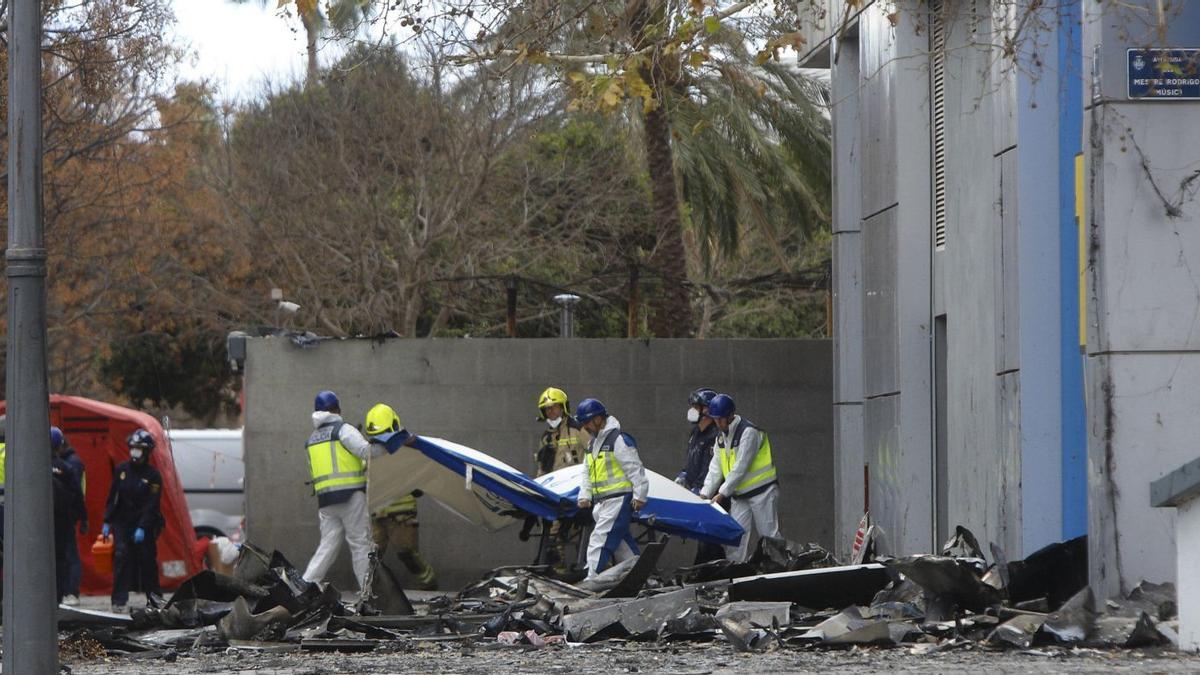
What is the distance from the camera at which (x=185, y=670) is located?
9516mm

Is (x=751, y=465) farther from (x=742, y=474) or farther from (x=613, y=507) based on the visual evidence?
(x=613, y=507)

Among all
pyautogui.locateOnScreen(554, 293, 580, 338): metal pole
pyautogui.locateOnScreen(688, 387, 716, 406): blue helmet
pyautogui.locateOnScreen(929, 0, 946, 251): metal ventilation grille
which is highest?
pyautogui.locateOnScreen(929, 0, 946, 251): metal ventilation grille

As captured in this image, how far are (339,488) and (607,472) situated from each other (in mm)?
2547

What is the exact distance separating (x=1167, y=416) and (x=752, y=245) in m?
22.0

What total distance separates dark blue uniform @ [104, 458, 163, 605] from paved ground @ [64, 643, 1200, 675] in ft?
19.9

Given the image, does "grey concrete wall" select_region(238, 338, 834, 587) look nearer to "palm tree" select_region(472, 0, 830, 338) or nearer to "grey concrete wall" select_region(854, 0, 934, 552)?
"palm tree" select_region(472, 0, 830, 338)

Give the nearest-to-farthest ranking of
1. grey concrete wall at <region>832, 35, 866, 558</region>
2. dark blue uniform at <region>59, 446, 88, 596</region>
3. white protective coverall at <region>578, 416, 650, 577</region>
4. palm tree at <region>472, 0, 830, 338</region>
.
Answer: white protective coverall at <region>578, 416, 650, 577</region>
grey concrete wall at <region>832, 35, 866, 558</region>
dark blue uniform at <region>59, 446, 88, 596</region>
palm tree at <region>472, 0, 830, 338</region>

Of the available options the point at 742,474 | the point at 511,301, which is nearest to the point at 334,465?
the point at 742,474

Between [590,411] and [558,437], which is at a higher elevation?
[590,411]

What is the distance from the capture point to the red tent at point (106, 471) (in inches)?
753

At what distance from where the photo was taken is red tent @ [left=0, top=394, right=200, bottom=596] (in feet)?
62.7

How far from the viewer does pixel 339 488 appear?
1452cm

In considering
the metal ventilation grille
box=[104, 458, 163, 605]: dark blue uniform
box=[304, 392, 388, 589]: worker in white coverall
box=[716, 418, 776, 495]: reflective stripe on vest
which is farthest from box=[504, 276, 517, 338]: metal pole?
the metal ventilation grille

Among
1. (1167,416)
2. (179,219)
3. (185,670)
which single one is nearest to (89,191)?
(179,219)
